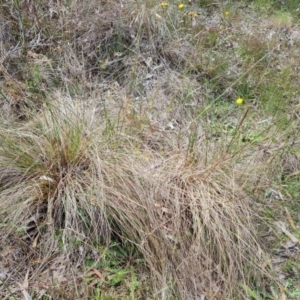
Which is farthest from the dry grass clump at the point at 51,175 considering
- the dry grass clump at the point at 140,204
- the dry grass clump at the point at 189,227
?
the dry grass clump at the point at 189,227

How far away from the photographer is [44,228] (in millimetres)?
1966

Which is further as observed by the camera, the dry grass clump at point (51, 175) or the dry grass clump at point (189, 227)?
the dry grass clump at point (51, 175)

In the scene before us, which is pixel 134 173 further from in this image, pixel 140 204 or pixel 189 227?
pixel 189 227

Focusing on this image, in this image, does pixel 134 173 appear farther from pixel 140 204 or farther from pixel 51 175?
pixel 51 175

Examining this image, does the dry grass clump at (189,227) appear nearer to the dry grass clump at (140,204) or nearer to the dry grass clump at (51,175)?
the dry grass clump at (140,204)

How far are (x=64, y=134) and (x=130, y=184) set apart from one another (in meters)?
0.50

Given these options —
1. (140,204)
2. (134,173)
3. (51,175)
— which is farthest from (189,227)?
(51,175)

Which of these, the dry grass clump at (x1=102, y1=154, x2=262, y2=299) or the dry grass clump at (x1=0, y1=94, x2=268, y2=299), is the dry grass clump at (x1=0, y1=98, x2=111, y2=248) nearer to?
the dry grass clump at (x1=0, y1=94, x2=268, y2=299)

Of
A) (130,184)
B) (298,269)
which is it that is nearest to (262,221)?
(298,269)

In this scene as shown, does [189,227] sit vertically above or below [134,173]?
below

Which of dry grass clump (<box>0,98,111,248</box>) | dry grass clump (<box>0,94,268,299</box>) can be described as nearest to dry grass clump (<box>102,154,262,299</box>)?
dry grass clump (<box>0,94,268,299</box>)

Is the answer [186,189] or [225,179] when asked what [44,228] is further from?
[225,179]

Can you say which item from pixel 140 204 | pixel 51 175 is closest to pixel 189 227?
pixel 140 204

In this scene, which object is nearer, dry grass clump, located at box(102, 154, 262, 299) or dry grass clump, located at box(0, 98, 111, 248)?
dry grass clump, located at box(102, 154, 262, 299)
